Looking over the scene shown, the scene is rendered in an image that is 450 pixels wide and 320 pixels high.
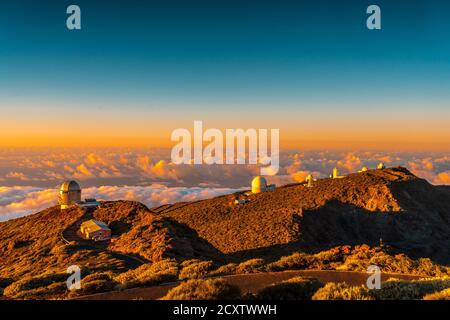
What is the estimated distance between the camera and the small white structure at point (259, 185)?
59.5 m

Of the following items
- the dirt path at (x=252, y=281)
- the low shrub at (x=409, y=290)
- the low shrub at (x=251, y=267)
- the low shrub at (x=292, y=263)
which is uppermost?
the low shrub at (x=409, y=290)

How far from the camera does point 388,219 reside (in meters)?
46.2

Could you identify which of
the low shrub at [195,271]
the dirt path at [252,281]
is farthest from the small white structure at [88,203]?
the dirt path at [252,281]

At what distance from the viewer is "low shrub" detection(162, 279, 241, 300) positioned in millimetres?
8711

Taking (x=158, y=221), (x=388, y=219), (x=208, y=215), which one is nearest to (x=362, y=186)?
(x=388, y=219)

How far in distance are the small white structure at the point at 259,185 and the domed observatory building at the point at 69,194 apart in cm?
2702

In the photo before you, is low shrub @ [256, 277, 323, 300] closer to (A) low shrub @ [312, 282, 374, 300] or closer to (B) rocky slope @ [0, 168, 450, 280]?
(A) low shrub @ [312, 282, 374, 300]

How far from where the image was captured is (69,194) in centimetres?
5372

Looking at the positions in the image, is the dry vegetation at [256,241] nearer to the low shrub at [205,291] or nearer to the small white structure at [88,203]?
the low shrub at [205,291]

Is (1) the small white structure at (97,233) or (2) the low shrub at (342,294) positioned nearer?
(2) the low shrub at (342,294)

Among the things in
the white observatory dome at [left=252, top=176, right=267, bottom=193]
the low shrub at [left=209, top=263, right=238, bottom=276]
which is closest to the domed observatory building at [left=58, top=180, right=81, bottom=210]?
the white observatory dome at [left=252, top=176, right=267, bottom=193]
